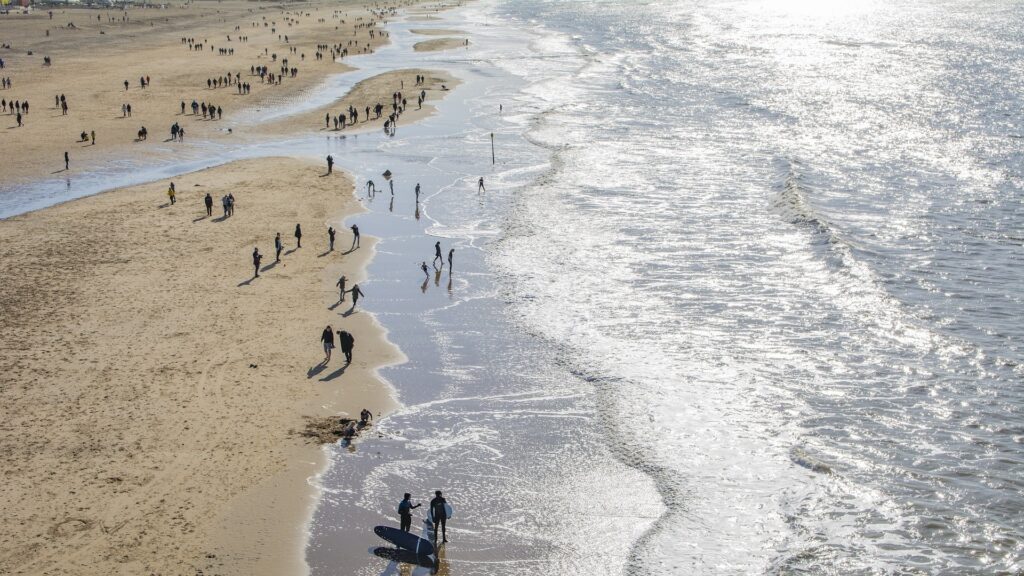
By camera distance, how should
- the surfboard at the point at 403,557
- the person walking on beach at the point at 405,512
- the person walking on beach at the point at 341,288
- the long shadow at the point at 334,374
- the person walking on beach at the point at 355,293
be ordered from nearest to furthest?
the surfboard at the point at 403,557 < the person walking on beach at the point at 405,512 < the long shadow at the point at 334,374 < the person walking on beach at the point at 355,293 < the person walking on beach at the point at 341,288

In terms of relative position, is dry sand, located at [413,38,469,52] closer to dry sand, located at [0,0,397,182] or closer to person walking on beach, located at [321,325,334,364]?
dry sand, located at [0,0,397,182]

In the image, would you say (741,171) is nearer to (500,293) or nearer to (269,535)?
(500,293)

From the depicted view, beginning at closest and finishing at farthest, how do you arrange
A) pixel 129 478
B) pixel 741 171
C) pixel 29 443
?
pixel 129 478, pixel 29 443, pixel 741 171

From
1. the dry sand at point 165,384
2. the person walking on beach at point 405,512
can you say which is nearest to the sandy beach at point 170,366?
the dry sand at point 165,384

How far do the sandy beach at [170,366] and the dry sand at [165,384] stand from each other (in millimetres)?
51

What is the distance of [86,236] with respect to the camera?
33.8m

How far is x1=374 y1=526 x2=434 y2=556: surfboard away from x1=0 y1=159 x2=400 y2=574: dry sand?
5.03 ft

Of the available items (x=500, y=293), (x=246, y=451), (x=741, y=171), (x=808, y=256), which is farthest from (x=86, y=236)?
(x=741, y=171)

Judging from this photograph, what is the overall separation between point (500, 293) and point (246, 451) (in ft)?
38.3

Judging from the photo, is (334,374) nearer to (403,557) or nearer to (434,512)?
(434,512)

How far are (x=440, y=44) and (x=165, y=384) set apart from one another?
91.3 m

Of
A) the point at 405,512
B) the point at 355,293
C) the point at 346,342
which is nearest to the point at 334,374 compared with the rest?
the point at 346,342

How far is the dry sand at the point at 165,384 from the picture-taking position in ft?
53.8

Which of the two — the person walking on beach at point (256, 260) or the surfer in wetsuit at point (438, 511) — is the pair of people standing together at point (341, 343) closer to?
the person walking on beach at point (256, 260)
